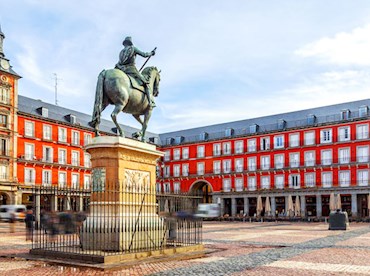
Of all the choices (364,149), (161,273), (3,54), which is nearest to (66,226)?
(161,273)

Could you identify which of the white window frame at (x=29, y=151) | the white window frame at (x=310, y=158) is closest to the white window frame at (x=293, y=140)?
the white window frame at (x=310, y=158)

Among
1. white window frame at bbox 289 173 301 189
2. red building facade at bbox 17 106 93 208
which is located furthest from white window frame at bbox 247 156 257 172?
red building facade at bbox 17 106 93 208

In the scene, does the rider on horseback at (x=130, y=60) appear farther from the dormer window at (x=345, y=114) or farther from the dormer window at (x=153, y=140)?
the dormer window at (x=153, y=140)

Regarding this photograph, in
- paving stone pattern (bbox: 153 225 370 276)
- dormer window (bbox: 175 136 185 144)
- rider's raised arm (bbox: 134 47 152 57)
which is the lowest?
paving stone pattern (bbox: 153 225 370 276)

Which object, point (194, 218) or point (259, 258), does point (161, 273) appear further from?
point (194, 218)

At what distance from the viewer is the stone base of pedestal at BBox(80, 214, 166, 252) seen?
1105cm

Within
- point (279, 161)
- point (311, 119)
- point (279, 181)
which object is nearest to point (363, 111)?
point (311, 119)

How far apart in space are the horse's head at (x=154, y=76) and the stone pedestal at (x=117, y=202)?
2.50 m

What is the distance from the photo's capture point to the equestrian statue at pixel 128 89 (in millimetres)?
12141

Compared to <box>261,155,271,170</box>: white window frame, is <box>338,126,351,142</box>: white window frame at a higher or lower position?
higher

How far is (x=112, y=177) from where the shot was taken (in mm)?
11398

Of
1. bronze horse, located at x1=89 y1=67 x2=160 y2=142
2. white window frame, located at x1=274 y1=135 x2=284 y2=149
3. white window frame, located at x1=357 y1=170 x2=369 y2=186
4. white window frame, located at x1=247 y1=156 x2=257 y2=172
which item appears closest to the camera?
bronze horse, located at x1=89 y1=67 x2=160 y2=142

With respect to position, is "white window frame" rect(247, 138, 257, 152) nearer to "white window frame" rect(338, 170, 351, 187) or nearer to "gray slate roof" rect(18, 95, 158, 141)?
"white window frame" rect(338, 170, 351, 187)

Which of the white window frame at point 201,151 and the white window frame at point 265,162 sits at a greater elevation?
the white window frame at point 201,151
